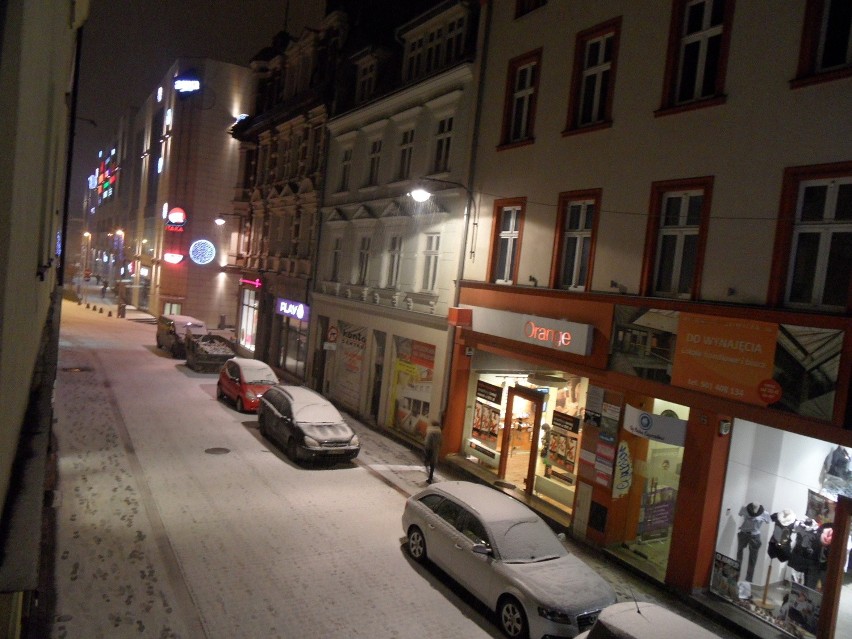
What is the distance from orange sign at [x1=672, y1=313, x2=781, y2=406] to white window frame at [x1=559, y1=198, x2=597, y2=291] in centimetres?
303

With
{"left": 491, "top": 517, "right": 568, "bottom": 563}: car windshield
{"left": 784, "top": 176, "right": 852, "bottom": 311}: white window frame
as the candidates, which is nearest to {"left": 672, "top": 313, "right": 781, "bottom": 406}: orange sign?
{"left": 784, "top": 176, "right": 852, "bottom": 311}: white window frame

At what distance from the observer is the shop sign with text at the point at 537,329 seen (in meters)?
12.3

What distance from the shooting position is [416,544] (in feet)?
35.9

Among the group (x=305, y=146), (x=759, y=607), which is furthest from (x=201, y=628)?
(x=305, y=146)

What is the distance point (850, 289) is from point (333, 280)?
18.7m

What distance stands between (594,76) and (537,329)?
5.73 metres

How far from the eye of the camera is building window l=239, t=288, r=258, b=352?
107 feet

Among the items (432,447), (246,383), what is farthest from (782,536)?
(246,383)

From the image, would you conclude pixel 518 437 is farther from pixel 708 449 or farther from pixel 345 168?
pixel 345 168

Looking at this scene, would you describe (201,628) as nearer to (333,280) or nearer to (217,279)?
(333,280)

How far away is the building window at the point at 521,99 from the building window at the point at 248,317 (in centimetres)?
2022

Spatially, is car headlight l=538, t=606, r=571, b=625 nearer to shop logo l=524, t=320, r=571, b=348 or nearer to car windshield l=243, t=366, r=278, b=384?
shop logo l=524, t=320, r=571, b=348

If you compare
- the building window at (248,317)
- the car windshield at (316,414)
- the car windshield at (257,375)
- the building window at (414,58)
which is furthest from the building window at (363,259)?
the building window at (248,317)

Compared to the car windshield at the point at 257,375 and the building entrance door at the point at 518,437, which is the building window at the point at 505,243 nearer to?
the building entrance door at the point at 518,437
